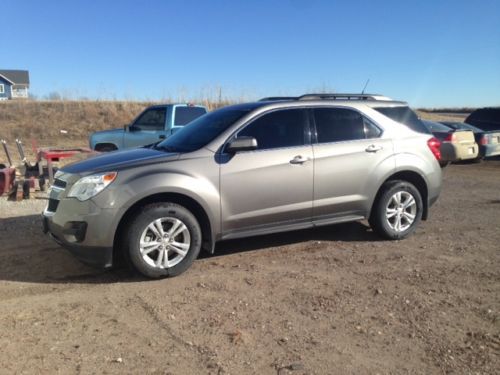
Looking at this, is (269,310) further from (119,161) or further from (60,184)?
(60,184)

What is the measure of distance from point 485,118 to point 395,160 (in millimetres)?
13430

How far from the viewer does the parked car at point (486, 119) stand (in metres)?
16.9

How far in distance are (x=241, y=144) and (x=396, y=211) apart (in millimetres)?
2393

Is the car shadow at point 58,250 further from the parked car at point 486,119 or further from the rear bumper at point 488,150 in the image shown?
the parked car at point 486,119

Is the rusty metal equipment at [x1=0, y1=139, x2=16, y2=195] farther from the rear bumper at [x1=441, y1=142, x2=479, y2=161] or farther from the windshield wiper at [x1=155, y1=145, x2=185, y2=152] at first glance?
the rear bumper at [x1=441, y1=142, x2=479, y2=161]

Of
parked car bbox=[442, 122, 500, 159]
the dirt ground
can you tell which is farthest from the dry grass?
the dirt ground

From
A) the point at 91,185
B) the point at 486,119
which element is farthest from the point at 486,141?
the point at 91,185

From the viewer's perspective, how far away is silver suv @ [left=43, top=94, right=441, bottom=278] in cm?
464

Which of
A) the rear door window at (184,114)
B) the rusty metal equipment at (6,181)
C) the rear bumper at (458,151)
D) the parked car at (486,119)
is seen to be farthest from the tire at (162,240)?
the parked car at (486,119)

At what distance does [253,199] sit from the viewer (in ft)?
17.0

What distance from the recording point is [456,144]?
13.9m

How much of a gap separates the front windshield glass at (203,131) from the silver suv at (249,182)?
0.02 meters

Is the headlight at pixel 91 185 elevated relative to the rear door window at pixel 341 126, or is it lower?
lower

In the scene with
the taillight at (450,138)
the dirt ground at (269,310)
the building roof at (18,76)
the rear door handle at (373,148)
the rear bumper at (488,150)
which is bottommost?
the dirt ground at (269,310)
